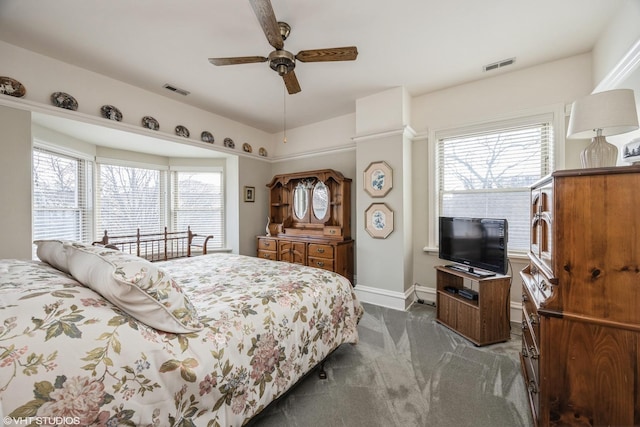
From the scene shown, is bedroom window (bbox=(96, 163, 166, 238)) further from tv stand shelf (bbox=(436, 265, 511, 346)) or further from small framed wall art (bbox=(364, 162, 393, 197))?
tv stand shelf (bbox=(436, 265, 511, 346))

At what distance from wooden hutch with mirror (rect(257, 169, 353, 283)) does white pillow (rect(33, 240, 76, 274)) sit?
2.68 meters

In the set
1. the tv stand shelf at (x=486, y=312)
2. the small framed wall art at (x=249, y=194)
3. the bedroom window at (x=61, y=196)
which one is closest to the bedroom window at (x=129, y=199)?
the bedroom window at (x=61, y=196)

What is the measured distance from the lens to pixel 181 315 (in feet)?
3.65

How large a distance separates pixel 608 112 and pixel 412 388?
6.76ft

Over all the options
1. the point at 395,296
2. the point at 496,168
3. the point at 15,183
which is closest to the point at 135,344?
the point at 15,183

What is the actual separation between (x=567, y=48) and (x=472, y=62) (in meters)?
0.81

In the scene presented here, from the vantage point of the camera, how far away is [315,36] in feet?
7.30

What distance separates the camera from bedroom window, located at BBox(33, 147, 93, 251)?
2.84 m

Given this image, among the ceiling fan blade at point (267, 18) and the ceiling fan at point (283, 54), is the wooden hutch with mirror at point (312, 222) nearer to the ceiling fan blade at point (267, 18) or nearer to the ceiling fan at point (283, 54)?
the ceiling fan at point (283, 54)

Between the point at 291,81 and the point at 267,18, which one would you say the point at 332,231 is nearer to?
the point at 291,81

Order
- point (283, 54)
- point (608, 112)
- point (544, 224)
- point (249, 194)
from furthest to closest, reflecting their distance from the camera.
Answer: point (249, 194), point (283, 54), point (544, 224), point (608, 112)

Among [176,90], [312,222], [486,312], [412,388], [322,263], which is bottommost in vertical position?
[412,388]

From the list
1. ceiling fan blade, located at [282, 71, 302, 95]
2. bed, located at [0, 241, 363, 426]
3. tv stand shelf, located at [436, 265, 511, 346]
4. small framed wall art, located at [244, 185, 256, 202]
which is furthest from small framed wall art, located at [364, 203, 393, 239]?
small framed wall art, located at [244, 185, 256, 202]

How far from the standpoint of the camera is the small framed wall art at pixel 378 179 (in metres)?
3.24
